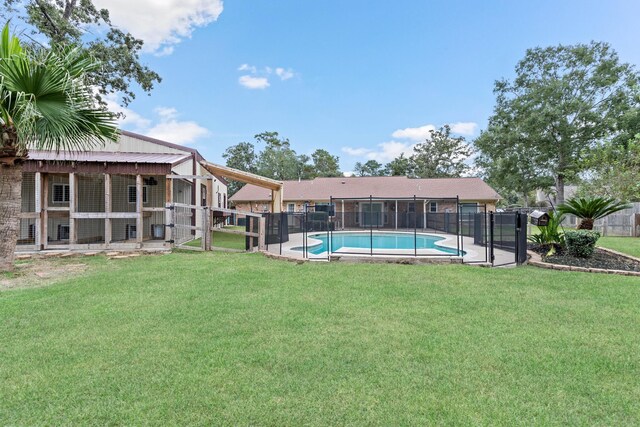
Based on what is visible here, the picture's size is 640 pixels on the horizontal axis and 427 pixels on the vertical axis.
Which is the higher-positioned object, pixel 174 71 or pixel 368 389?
pixel 174 71

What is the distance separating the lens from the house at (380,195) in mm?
23469

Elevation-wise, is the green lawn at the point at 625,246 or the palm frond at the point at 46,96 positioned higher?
the palm frond at the point at 46,96

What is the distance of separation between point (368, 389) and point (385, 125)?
102 feet

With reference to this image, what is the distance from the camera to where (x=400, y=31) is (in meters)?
15.3

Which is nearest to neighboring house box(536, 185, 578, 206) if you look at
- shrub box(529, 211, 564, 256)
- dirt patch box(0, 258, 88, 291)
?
shrub box(529, 211, 564, 256)

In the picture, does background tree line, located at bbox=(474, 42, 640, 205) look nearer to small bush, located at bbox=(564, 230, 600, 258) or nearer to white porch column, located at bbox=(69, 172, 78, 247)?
small bush, located at bbox=(564, 230, 600, 258)

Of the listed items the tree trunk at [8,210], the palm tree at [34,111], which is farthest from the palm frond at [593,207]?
the tree trunk at [8,210]

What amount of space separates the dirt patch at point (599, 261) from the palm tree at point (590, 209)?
0.83m

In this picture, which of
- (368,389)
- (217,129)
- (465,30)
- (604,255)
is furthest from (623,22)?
(217,129)

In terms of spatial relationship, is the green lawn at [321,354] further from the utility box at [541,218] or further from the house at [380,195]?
the house at [380,195]

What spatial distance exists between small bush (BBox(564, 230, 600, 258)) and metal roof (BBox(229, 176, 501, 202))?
51.3 feet

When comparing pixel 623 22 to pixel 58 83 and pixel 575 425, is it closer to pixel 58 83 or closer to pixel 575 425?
pixel 575 425

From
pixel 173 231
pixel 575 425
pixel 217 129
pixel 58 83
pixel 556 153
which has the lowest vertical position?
pixel 575 425

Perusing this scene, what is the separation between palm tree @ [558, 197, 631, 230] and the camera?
8398 millimetres
